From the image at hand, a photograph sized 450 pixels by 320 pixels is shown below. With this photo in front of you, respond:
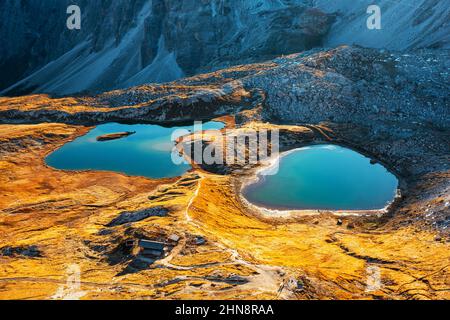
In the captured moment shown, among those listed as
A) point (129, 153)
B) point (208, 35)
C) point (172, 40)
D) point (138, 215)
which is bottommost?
point (138, 215)

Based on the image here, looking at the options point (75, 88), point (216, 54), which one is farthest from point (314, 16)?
point (75, 88)

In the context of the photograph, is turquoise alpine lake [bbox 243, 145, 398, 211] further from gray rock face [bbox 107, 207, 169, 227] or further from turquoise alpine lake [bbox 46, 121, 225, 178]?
turquoise alpine lake [bbox 46, 121, 225, 178]

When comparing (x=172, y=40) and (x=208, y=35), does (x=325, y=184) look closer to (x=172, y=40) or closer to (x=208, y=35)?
(x=208, y=35)

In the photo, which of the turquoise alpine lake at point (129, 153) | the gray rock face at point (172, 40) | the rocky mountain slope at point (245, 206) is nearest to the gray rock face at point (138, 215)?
the rocky mountain slope at point (245, 206)

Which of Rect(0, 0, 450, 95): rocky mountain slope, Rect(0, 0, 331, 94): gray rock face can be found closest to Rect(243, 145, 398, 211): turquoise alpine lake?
Rect(0, 0, 450, 95): rocky mountain slope

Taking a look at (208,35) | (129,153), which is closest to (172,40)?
(208,35)

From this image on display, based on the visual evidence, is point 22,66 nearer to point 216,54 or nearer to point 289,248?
point 216,54
